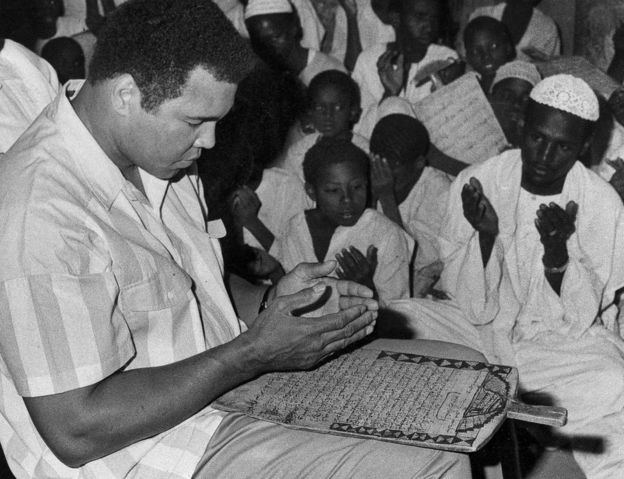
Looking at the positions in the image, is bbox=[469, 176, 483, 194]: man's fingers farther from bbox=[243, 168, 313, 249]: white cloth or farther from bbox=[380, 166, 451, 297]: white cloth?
bbox=[243, 168, 313, 249]: white cloth

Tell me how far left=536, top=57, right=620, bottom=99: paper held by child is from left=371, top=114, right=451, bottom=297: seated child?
34.8 inches

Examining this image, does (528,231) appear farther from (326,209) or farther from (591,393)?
(326,209)

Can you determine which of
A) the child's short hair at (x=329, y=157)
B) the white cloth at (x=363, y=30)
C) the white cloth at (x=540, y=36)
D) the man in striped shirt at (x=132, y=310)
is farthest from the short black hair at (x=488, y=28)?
the man in striped shirt at (x=132, y=310)

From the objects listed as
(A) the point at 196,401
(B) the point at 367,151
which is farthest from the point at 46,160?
(B) the point at 367,151

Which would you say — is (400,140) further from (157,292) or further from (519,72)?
(157,292)

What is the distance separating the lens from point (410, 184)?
11.7 feet

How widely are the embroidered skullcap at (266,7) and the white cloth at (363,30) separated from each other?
0.78 m

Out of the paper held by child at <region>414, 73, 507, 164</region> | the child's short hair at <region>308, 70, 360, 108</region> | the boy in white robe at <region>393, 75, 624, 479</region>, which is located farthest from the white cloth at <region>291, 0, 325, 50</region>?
the boy in white robe at <region>393, 75, 624, 479</region>

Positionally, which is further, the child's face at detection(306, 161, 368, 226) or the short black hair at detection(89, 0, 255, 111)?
the child's face at detection(306, 161, 368, 226)

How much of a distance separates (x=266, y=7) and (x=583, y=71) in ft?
5.55

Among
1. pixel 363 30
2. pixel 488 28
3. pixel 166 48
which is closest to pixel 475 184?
pixel 166 48

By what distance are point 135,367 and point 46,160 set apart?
409 mm

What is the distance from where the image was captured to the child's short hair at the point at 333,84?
385 centimetres

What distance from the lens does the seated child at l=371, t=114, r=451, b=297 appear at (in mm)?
3494
